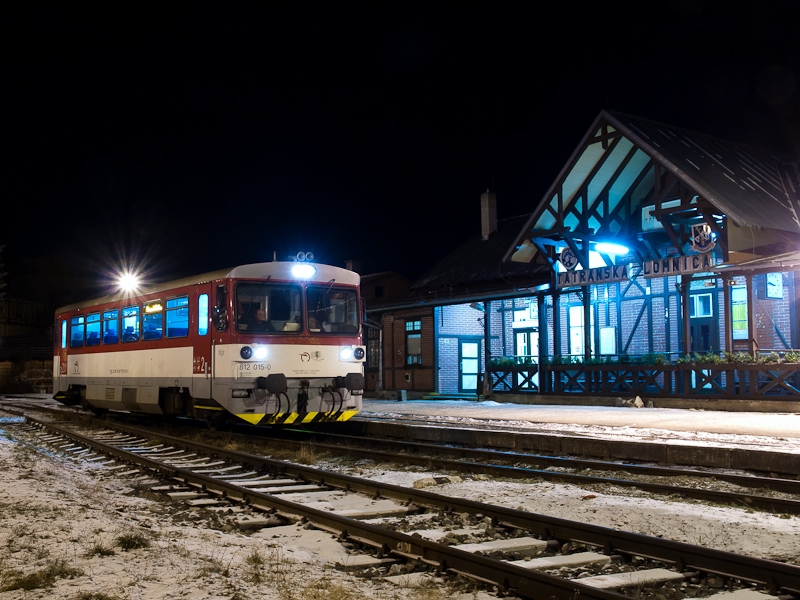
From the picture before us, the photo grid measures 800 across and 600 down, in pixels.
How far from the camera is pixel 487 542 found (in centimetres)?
630

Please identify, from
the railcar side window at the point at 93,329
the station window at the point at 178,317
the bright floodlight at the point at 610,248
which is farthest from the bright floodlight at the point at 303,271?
the bright floodlight at the point at 610,248

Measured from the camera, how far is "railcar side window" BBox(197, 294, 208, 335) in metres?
13.5

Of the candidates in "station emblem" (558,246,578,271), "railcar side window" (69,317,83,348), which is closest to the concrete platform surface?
"station emblem" (558,246,578,271)

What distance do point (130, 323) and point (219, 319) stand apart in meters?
4.29

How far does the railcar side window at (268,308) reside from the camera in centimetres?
1321

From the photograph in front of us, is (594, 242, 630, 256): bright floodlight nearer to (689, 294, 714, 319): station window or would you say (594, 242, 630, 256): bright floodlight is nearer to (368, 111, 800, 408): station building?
(368, 111, 800, 408): station building

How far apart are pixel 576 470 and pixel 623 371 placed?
32.2ft

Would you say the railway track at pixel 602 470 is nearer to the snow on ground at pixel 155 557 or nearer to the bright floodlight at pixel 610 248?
the snow on ground at pixel 155 557

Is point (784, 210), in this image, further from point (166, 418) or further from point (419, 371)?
point (166, 418)

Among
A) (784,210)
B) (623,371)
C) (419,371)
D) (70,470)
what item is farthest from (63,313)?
(784,210)

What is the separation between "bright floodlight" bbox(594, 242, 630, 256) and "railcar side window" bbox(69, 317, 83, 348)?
14.1 meters

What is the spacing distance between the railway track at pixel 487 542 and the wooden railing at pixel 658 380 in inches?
448

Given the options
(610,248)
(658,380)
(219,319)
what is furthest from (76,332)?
(658,380)

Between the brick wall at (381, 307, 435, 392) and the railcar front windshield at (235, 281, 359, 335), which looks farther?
the brick wall at (381, 307, 435, 392)
